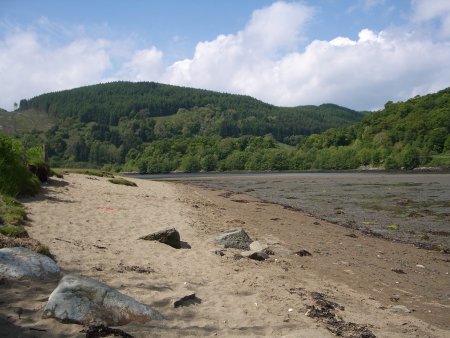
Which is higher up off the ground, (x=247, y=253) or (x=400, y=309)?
(x=247, y=253)

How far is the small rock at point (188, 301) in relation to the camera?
7.10m

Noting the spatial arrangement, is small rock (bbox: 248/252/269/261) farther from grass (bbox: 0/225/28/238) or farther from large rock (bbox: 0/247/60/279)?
grass (bbox: 0/225/28/238)

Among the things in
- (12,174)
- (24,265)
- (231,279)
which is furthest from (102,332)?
(12,174)

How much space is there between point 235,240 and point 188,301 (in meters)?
5.99

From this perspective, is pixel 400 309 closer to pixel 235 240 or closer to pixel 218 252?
pixel 218 252

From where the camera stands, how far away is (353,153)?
148 meters

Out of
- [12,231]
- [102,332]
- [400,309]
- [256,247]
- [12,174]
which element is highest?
[12,174]

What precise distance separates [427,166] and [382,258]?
122 meters

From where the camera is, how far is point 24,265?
7504mm

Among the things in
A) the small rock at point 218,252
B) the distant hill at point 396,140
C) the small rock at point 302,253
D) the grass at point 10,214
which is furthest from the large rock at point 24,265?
the distant hill at point 396,140

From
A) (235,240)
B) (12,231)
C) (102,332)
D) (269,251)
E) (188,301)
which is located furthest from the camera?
(235,240)

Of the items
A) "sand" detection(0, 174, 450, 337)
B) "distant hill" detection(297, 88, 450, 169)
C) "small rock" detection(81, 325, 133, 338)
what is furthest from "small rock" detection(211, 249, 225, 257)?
"distant hill" detection(297, 88, 450, 169)

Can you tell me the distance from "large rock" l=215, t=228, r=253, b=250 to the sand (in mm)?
562

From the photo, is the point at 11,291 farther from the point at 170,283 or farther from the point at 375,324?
the point at 375,324
